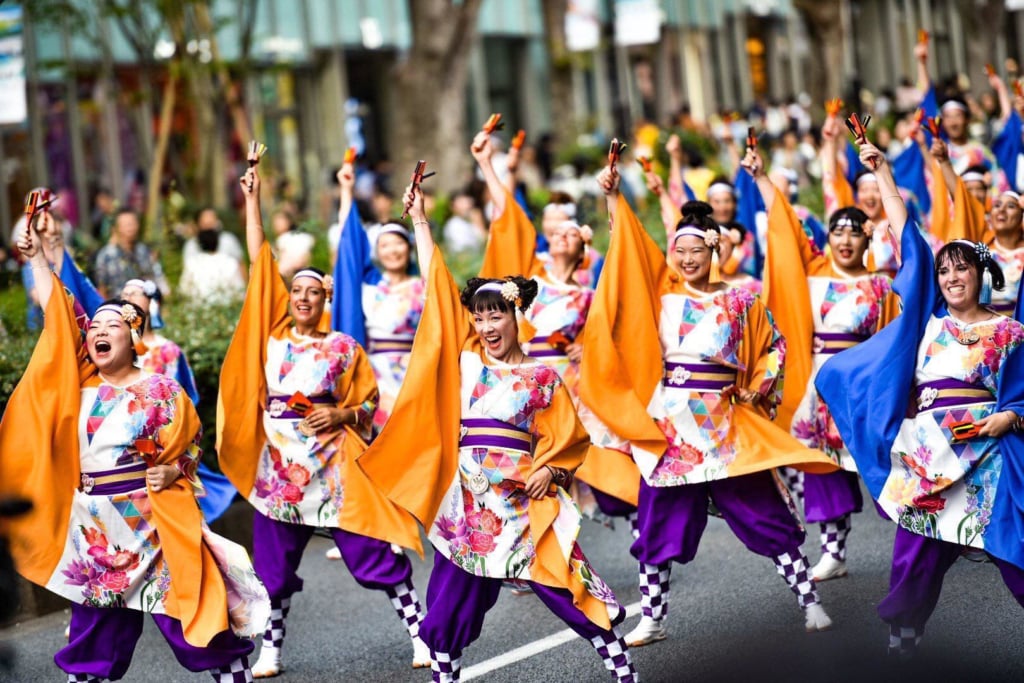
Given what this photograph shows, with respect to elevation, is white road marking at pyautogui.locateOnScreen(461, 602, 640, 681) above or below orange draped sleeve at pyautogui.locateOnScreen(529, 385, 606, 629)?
below

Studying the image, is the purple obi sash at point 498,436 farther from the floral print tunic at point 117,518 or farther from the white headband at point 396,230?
the white headband at point 396,230

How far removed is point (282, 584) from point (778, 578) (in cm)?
250

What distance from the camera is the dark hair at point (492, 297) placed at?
18.2 feet

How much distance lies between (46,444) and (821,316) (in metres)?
3.80

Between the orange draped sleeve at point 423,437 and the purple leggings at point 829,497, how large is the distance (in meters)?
2.27

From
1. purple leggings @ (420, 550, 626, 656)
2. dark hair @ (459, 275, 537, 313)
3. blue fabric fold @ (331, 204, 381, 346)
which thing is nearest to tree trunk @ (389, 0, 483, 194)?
blue fabric fold @ (331, 204, 381, 346)

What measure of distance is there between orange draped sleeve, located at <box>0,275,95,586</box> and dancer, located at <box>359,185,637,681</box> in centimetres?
112

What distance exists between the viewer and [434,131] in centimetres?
1605

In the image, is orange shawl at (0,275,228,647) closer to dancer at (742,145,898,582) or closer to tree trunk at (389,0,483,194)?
dancer at (742,145,898,582)

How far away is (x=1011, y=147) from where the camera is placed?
34.3 feet

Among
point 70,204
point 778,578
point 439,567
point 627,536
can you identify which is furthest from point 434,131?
point 439,567

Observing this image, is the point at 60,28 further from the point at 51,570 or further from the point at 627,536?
the point at 51,570

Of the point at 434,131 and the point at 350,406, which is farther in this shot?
the point at 434,131

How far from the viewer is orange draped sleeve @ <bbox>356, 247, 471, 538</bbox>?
5.56 m
